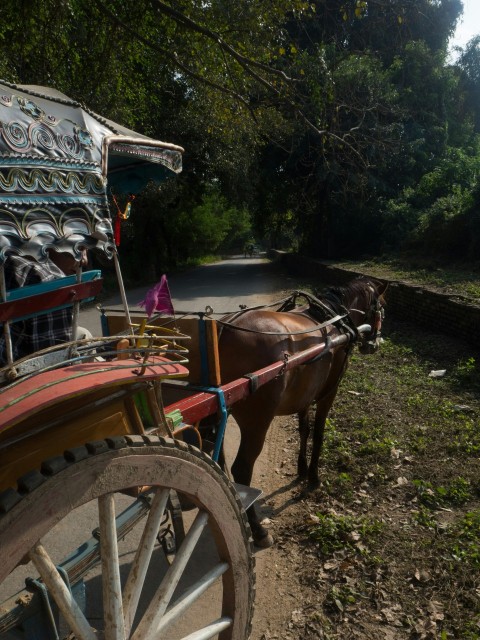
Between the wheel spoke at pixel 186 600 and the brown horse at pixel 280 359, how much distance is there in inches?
57.6

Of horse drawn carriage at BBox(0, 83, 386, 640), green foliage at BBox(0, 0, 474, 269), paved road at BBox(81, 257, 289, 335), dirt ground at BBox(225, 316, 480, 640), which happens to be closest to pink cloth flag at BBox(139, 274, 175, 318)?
horse drawn carriage at BBox(0, 83, 386, 640)

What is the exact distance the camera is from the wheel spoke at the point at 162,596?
179cm

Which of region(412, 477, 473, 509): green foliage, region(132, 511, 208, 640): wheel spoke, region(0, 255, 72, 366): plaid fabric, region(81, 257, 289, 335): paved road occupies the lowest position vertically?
region(81, 257, 289, 335): paved road

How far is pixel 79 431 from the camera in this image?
1.80 metres

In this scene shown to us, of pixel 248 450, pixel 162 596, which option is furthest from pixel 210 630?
pixel 248 450

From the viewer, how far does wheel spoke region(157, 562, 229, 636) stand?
6.16 feet

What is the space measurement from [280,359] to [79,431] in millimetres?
1969

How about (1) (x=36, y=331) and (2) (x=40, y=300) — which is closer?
(2) (x=40, y=300)

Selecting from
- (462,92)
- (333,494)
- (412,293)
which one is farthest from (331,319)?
(462,92)

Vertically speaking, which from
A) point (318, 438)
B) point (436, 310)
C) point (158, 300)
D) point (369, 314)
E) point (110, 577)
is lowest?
point (436, 310)

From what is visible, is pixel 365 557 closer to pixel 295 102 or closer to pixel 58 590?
pixel 58 590

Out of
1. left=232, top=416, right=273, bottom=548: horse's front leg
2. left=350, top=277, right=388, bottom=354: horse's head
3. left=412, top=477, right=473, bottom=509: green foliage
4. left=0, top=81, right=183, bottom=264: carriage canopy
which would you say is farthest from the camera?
left=350, top=277, right=388, bottom=354: horse's head

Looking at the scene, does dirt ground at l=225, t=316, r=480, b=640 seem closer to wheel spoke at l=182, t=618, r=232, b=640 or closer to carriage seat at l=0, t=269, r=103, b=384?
wheel spoke at l=182, t=618, r=232, b=640

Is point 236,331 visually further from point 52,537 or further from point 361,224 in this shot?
point 361,224
